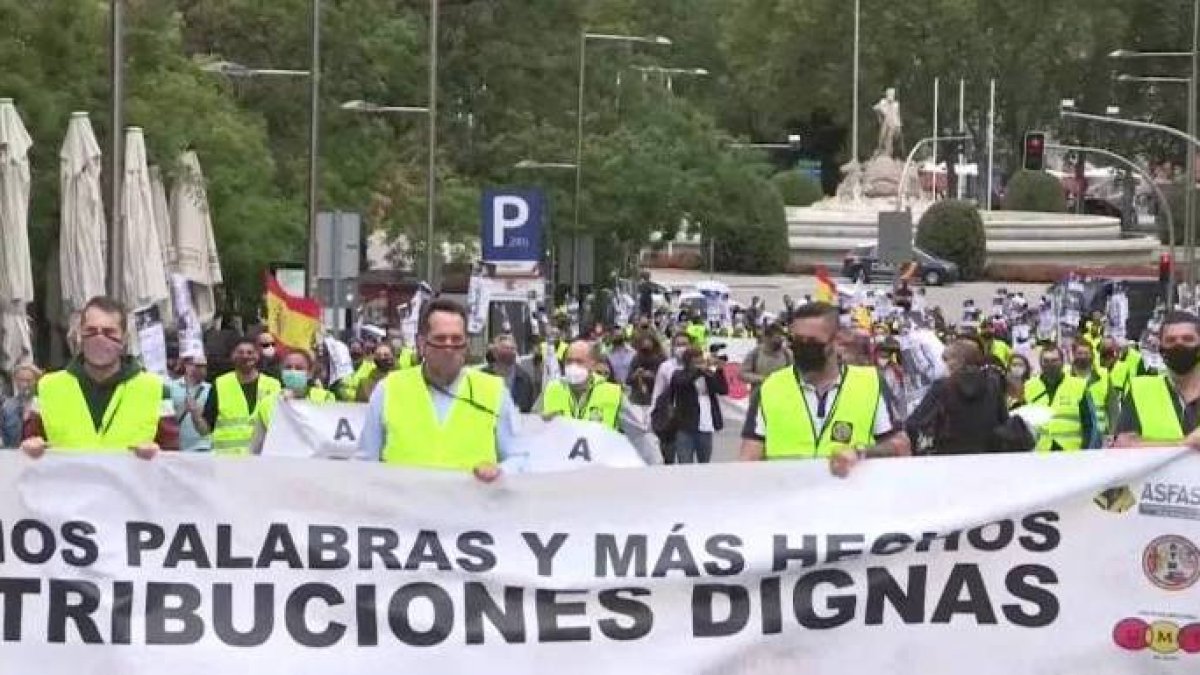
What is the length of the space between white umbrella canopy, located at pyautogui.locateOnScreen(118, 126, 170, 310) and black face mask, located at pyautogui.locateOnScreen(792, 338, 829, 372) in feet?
62.3

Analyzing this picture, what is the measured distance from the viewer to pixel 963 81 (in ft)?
385

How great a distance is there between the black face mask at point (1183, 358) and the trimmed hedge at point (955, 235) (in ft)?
280

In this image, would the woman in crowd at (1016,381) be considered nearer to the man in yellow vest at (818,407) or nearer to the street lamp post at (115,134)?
the street lamp post at (115,134)

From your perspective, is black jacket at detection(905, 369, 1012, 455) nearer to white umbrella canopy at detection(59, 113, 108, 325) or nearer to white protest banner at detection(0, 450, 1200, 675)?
white protest banner at detection(0, 450, 1200, 675)

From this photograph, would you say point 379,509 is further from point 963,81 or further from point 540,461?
point 963,81

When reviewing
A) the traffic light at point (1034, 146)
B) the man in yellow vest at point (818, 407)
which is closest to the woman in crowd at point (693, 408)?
the man in yellow vest at point (818, 407)

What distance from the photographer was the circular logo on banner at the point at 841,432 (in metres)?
10.5

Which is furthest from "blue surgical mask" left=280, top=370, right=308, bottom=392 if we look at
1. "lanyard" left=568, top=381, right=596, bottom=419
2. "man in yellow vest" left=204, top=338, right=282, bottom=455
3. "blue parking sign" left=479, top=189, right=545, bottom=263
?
"blue parking sign" left=479, top=189, right=545, bottom=263

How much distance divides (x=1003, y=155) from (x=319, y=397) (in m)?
110

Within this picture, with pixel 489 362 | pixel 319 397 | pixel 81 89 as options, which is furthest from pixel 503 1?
pixel 319 397

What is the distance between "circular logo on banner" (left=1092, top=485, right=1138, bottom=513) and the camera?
9891 mm

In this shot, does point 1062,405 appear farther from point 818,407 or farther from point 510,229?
point 510,229

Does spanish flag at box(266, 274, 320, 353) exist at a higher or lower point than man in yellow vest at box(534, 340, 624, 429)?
higher

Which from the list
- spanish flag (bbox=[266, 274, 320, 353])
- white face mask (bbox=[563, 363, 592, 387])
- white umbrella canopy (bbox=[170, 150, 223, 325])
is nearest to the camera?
white face mask (bbox=[563, 363, 592, 387])
